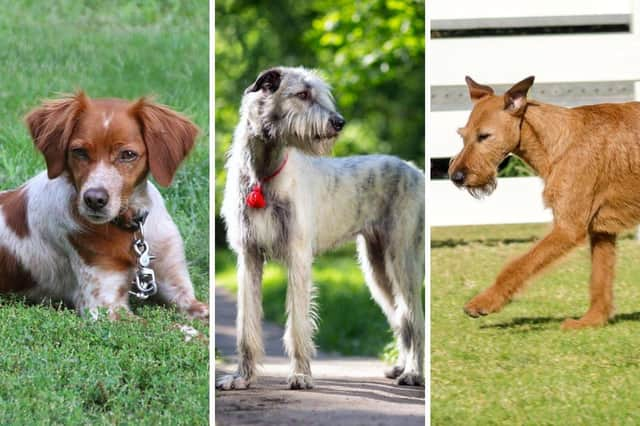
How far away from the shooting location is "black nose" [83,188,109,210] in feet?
17.7

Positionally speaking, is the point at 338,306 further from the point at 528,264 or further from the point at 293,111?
the point at 293,111

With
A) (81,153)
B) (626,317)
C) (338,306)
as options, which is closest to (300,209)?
(81,153)

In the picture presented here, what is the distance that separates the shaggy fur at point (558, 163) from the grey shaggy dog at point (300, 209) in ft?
1.38

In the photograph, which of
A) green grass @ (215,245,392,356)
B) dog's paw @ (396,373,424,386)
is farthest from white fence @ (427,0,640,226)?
green grass @ (215,245,392,356)

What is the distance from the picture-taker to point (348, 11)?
10531 mm

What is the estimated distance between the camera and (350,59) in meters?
10.5

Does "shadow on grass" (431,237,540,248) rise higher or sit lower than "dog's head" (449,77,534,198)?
lower

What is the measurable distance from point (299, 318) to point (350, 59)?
17.4ft

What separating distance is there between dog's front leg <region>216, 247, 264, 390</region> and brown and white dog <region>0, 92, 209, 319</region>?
305 mm

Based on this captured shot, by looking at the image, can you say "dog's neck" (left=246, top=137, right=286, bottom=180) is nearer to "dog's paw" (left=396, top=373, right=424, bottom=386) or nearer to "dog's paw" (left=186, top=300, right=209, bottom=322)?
"dog's paw" (left=186, top=300, right=209, bottom=322)

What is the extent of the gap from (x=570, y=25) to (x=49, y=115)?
10.6 ft

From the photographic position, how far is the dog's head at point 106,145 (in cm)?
544

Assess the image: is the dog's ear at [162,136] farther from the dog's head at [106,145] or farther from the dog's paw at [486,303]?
the dog's paw at [486,303]

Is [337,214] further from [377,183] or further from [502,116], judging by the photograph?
[502,116]
